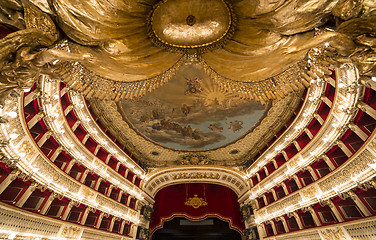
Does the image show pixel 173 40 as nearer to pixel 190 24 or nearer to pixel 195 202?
pixel 190 24

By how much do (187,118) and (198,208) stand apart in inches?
368

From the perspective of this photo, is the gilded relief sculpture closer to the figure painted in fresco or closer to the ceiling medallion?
the ceiling medallion

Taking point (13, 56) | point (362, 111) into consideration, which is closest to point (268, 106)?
point (362, 111)

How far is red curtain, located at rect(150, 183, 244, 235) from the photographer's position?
52.3 feet

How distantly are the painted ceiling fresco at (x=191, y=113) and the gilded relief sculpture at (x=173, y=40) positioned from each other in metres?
4.96

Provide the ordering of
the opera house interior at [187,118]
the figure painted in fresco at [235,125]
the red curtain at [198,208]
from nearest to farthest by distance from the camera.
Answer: the opera house interior at [187,118] < the figure painted in fresco at [235,125] < the red curtain at [198,208]

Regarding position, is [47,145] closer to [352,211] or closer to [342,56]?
[342,56]

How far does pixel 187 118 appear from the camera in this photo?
12.1 meters

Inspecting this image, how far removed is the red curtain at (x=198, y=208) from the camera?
1595 centimetres

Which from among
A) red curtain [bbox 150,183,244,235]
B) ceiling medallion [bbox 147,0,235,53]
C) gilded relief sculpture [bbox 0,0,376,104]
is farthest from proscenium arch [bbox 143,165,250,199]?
ceiling medallion [bbox 147,0,235,53]

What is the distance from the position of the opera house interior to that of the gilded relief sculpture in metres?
0.02

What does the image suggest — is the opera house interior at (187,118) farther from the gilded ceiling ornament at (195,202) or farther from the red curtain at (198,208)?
the gilded ceiling ornament at (195,202)

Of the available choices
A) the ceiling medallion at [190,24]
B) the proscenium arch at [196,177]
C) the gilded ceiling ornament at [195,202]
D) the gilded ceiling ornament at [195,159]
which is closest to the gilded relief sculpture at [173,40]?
the ceiling medallion at [190,24]

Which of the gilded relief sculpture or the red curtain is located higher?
the red curtain
